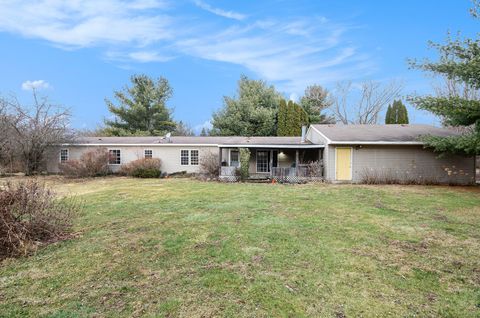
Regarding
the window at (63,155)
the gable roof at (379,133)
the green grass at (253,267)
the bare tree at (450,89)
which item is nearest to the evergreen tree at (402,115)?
the bare tree at (450,89)

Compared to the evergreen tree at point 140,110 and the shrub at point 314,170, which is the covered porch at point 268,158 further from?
the evergreen tree at point 140,110

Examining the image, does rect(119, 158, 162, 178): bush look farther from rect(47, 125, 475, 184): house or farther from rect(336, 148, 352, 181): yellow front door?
rect(336, 148, 352, 181): yellow front door

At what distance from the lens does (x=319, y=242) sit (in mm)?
5340

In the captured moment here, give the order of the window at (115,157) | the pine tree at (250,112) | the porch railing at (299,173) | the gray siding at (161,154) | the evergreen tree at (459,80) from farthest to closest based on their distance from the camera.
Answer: the pine tree at (250,112) → the window at (115,157) → the gray siding at (161,154) → the porch railing at (299,173) → the evergreen tree at (459,80)

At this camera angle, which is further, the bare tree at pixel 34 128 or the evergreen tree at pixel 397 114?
the evergreen tree at pixel 397 114

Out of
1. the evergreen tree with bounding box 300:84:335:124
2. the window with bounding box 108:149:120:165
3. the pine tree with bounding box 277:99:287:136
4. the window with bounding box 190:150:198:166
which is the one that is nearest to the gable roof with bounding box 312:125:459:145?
the window with bounding box 190:150:198:166

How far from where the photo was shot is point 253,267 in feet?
13.8

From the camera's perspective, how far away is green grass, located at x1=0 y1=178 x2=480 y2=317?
3219 millimetres

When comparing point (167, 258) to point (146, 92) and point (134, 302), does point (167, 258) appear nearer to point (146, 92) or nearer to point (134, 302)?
point (134, 302)

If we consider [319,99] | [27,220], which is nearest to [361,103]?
[319,99]

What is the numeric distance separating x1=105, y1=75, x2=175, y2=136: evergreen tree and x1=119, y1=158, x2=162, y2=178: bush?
1216 cm

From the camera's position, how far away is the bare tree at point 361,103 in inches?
1300

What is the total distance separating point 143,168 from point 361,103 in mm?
27106

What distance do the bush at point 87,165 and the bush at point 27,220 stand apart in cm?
1349
